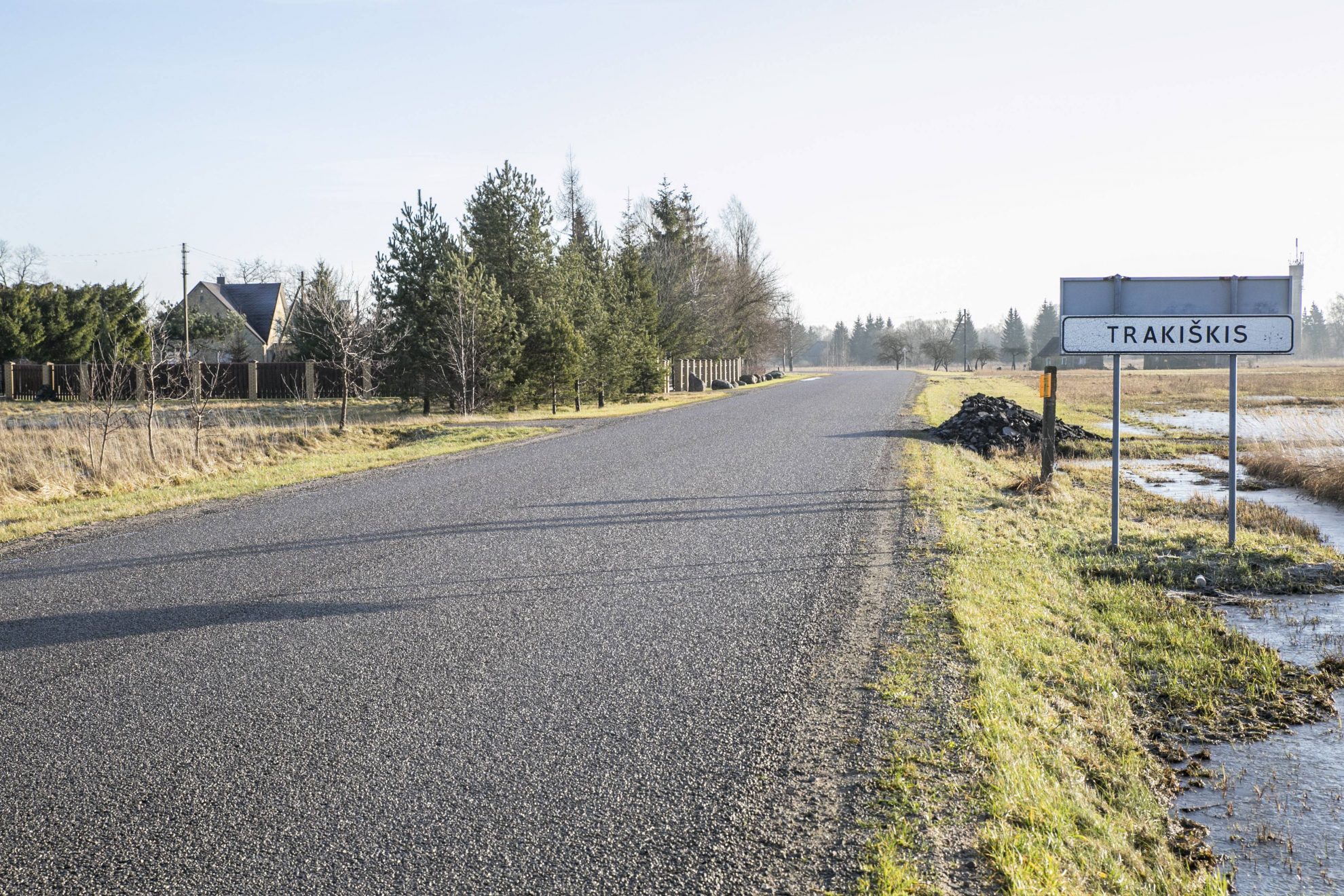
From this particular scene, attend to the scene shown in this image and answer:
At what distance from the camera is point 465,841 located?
3.38 m

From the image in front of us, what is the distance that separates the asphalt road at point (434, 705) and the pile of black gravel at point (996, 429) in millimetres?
10070

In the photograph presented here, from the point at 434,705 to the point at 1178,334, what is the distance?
24.2 ft

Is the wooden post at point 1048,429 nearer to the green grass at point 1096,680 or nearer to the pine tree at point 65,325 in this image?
the green grass at point 1096,680

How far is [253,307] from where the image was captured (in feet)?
212

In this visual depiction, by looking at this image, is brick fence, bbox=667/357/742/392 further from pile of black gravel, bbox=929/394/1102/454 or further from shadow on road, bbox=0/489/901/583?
shadow on road, bbox=0/489/901/583

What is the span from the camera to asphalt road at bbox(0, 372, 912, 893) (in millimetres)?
3303

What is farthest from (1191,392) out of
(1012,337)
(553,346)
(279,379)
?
(1012,337)

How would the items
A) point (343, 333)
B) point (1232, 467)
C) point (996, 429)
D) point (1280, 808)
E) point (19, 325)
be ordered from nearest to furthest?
point (1280, 808) < point (1232, 467) < point (996, 429) < point (343, 333) < point (19, 325)

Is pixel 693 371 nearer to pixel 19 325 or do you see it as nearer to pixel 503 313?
pixel 503 313

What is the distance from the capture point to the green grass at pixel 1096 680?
3508mm

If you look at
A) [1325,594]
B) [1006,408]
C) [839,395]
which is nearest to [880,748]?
[1325,594]

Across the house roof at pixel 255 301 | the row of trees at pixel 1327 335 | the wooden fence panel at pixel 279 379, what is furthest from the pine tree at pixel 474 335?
the row of trees at pixel 1327 335

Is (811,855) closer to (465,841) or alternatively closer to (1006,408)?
(465,841)

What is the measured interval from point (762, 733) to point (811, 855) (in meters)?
1.06
